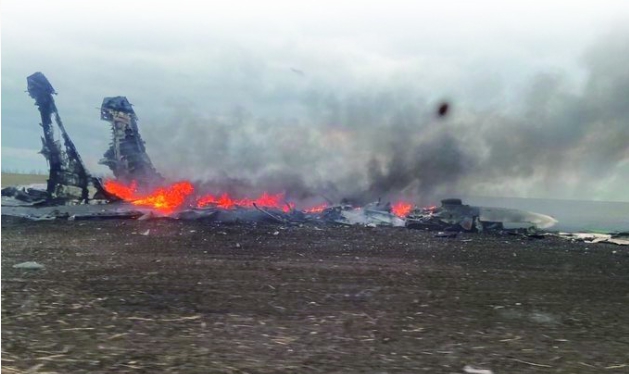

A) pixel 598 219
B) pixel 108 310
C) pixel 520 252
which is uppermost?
pixel 598 219

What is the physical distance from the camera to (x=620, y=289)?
19.1 feet

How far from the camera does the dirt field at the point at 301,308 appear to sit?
11.1 ft

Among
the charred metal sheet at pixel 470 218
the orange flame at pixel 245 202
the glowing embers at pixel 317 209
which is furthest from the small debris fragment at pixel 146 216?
the charred metal sheet at pixel 470 218

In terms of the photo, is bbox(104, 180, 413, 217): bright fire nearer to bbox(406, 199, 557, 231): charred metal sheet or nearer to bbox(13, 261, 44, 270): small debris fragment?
bbox(406, 199, 557, 231): charred metal sheet

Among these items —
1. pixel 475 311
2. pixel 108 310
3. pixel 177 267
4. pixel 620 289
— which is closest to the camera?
pixel 108 310

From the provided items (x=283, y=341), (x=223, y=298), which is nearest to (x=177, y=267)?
(x=223, y=298)

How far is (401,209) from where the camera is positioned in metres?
14.2

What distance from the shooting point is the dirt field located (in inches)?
133

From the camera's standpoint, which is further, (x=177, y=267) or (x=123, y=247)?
(x=123, y=247)

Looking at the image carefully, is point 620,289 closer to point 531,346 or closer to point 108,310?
point 531,346

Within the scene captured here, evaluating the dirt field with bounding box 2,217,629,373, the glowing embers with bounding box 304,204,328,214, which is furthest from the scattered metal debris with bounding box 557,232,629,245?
the glowing embers with bounding box 304,204,328,214

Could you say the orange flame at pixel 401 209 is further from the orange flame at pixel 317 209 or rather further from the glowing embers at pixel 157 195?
the glowing embers at pixel 157 195

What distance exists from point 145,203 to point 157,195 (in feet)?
2.51

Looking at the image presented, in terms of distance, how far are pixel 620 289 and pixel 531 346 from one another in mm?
2847
